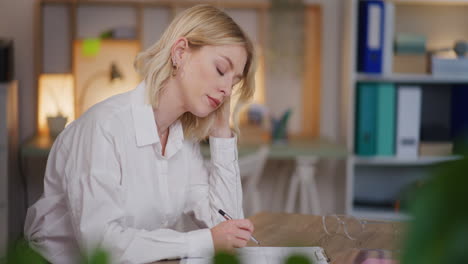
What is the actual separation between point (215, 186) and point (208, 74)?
37cm

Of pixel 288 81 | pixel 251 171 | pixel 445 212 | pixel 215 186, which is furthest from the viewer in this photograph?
pixel 288 81

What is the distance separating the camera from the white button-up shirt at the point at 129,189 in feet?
4.10

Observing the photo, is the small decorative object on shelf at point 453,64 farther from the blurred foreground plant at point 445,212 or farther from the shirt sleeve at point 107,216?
the blurred foreground plant at point 445,212

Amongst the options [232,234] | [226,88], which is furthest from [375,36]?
[232,234]

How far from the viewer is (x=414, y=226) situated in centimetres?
23

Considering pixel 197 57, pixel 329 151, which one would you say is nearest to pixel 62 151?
pixel 197 57

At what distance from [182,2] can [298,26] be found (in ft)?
2.35

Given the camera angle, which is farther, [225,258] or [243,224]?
[243,224]

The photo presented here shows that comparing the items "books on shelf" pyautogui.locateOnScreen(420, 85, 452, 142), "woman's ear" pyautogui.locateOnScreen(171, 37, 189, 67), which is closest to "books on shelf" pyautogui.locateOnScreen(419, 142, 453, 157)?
"books on shelf" pyautogui.locateOnScreen(420, 85, 452, 142)

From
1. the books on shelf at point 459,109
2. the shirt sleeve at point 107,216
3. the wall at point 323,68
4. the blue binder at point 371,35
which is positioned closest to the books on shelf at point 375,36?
the blue binder at point 371,35

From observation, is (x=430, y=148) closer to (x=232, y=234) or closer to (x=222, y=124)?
(x=222, y=124)

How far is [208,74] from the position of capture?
144cm

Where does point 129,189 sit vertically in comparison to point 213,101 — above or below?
Result: below

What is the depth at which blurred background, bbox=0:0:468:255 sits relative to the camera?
10.5 ft
